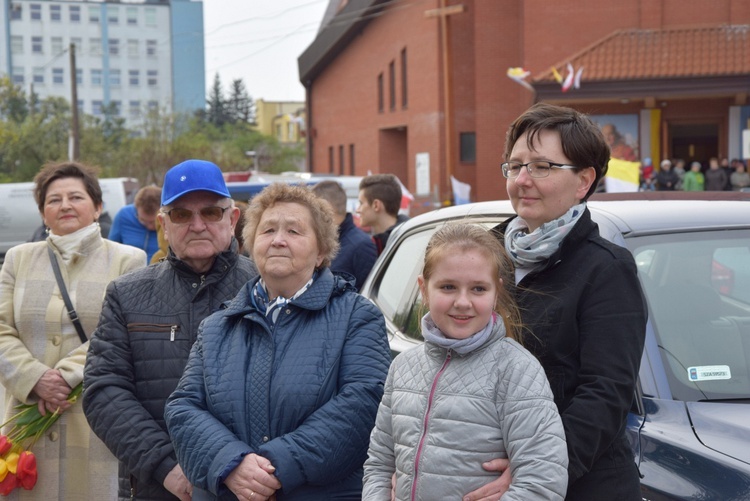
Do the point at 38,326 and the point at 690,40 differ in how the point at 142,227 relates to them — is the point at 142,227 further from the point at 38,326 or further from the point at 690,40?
the point at 690,40

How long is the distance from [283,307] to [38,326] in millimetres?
1933

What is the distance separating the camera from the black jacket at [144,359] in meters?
3.54

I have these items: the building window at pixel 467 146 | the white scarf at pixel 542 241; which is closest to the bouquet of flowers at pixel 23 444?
the white scarf at pixel 542 241

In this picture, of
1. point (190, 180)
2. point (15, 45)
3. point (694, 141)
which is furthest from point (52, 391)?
point (15, 45)

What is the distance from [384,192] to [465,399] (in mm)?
5429

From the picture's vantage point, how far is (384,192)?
7.88 metres

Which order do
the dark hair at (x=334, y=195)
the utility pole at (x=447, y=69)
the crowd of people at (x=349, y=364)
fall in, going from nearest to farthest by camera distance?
the crowd of people at (x=349, y=364) → the dark hair at (x=334, y=195) → the utility pole at (x=447, y=69)

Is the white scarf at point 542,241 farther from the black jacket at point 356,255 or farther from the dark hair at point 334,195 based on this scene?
the dark hair at point 334,195

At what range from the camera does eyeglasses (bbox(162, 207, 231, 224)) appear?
381 centimetres

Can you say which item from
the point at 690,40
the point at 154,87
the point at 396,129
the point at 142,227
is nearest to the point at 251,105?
the point at 154,87

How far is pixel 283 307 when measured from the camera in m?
3.25

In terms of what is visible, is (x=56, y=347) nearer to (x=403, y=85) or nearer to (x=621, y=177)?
(x=621, y=177)

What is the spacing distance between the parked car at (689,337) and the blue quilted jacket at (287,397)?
0.63m

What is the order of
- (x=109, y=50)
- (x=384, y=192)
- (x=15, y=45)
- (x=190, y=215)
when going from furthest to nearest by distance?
1. (x=109, y=50)
2. (x=15, y=45)
3. (x=384, y=192)
4. (x=190, y=215)
